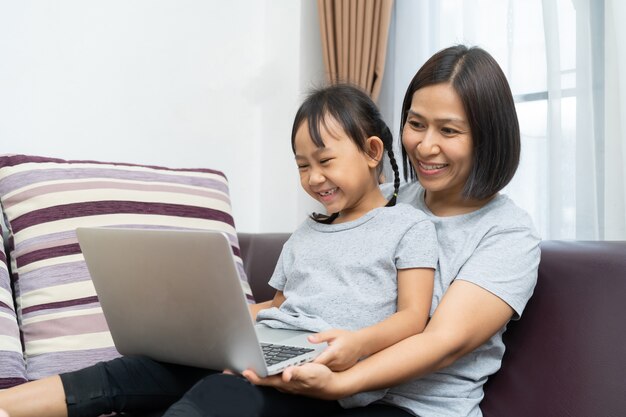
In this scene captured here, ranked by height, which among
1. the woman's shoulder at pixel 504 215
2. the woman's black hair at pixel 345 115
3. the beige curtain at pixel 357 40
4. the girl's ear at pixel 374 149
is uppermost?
the beige curtain at pixel 357 40

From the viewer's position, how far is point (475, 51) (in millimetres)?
1279

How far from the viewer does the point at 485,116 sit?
48.1 inches

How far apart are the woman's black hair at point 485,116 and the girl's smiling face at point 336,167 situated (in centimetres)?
19

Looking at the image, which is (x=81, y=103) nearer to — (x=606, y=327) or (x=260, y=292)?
(x=260, y=292)

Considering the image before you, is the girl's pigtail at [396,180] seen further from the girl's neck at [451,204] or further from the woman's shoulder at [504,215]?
the woman's shoulder at [504,215]

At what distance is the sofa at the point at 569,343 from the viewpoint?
1.13 m

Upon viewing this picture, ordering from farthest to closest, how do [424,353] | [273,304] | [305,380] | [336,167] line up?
[273,304] < [336,167] < [424,353] < [305,380]

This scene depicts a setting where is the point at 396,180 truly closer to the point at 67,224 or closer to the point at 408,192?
the point at 408,192

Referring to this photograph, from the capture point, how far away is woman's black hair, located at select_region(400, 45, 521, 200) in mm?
1220

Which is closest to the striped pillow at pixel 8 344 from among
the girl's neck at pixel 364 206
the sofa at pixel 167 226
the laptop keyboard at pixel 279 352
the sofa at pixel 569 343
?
the sofa at pixel 167 226

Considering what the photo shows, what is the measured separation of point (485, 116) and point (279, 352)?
22.5 inches

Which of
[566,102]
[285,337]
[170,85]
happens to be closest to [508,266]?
[285,337]

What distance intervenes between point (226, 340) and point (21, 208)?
818mm

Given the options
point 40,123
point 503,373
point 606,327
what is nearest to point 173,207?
point 40,123
